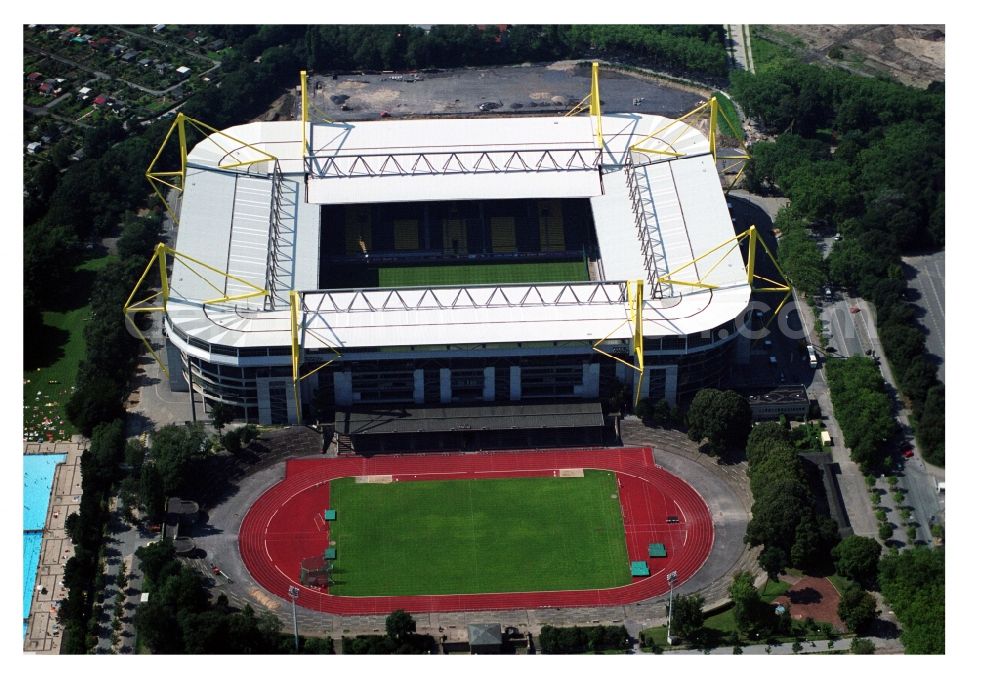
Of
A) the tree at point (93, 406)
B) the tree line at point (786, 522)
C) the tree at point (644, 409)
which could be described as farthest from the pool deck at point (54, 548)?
the tree line at point (786, 522)

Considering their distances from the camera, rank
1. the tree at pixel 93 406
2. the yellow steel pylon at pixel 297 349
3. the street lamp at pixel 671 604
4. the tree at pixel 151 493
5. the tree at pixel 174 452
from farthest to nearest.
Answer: the tree at pixel 93 406 < the yellow steel pylon at pixel 297 349 < the tree at pixel 174 452 < the tree at pixel 151 493 < the street lamp at pixel 671 604

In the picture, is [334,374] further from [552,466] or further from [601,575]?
[601,575]

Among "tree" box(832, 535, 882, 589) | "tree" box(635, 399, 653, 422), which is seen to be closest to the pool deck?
"tree" box(635, 399, 653, 422)

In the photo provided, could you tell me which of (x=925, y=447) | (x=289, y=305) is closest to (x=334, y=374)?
(x=289, y=305)

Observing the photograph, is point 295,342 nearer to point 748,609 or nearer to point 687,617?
point 687,617

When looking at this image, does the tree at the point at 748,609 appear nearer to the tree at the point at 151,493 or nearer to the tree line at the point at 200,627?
the tree line at the point at 200,627

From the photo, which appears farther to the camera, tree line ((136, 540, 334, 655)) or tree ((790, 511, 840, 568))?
tree ((790, 511, 840, 568))

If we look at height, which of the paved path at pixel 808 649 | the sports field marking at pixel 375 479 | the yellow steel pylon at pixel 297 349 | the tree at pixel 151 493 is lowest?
the paved path at pixel 808 649

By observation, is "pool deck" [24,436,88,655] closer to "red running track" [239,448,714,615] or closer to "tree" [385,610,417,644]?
"red running track" [239,448,714,615]
